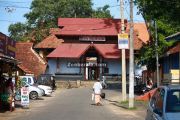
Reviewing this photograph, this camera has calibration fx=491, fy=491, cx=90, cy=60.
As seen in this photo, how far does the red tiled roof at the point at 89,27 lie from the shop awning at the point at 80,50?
1.79 metres

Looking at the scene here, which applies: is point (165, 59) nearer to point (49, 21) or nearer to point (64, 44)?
point (64, 44)

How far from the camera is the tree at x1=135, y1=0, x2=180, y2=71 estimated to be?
32125 mm

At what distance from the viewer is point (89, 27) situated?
69.5 m

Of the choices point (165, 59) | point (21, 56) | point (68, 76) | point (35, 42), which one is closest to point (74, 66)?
point (68, 76)

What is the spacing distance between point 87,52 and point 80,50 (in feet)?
8.77

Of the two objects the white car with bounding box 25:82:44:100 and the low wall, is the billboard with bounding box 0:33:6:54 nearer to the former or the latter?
the white car with bounding box 25:82:44:100

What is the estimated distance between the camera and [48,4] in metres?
87.1

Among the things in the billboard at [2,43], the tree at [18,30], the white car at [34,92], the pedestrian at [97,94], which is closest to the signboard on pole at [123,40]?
the pedestrian at [97,94]

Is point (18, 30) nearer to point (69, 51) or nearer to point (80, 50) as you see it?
point (69, 51)

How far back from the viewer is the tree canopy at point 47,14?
86688 millimetres

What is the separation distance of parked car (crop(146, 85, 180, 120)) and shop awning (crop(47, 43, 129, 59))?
52.6 m

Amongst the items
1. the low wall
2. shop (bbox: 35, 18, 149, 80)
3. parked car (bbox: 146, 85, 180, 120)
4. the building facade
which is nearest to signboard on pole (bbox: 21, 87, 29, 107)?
the building facade

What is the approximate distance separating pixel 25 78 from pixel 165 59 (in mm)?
11940

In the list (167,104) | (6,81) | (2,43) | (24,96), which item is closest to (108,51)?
(24,96)
